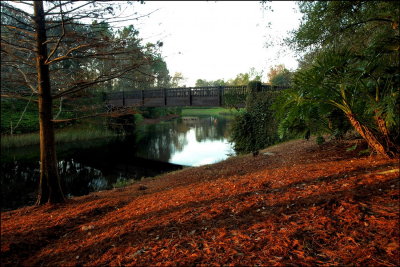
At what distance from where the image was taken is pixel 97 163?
1481cm

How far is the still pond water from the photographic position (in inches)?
396

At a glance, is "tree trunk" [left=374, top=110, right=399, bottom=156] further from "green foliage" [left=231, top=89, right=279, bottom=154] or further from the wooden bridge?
the wooden bridge

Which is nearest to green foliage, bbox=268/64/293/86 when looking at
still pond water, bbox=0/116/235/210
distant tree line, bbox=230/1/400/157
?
distant tree line, bbox=230/1/400/157

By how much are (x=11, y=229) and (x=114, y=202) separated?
1.63 meters

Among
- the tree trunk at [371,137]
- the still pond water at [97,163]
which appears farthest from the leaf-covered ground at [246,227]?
the still pond water at [97,163]

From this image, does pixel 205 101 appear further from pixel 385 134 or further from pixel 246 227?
pixel 246 227

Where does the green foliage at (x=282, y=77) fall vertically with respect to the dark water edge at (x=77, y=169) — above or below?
above

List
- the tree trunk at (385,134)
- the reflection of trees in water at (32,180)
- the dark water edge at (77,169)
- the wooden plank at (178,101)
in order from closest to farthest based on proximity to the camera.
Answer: the tree trunk at (385,134) < the reflection of trees in water at (32,180) < the dark water edge at (77,169) < the wooden plank at (178,101)

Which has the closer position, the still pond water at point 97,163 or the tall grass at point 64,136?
the still pond water at point 97,163

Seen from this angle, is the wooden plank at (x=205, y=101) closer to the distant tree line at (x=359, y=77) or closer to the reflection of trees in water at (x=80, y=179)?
the reflection of trees in water at (x=80, y=179)

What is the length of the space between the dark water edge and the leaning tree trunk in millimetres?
3987

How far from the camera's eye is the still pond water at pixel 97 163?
33.0 ft

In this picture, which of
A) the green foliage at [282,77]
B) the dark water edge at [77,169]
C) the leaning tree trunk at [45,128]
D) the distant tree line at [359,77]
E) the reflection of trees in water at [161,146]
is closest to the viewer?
the distant tree line at [359,77]

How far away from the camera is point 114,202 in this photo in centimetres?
476
